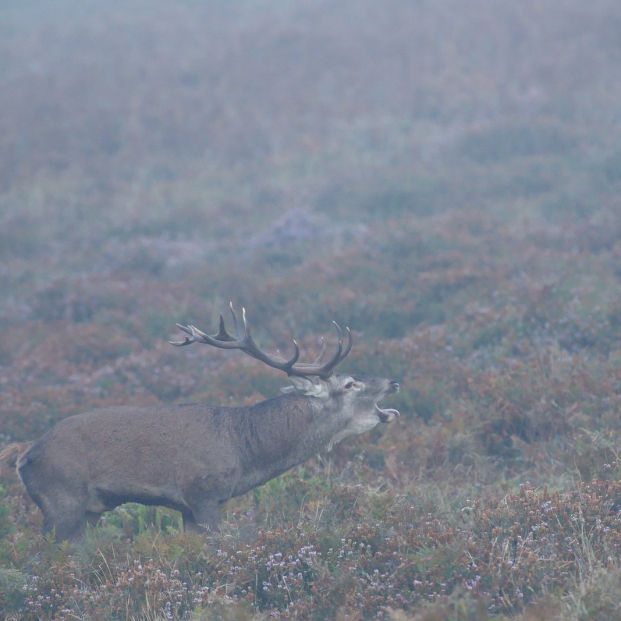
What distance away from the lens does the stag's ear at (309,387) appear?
7.22 m

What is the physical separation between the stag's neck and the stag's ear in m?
0.07

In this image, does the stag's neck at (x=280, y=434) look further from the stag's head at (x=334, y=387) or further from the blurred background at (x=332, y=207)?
the blurred background at (x=332, y=207)

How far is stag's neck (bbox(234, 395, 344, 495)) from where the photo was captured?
7023 millimetres

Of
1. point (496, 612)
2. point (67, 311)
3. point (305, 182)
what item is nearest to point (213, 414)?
point (496, 612)

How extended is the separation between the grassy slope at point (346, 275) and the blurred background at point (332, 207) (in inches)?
2.2

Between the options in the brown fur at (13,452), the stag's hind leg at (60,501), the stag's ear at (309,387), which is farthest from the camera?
the stag's ear at (309,387)

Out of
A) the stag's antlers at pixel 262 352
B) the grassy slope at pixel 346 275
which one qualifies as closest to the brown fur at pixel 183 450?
the stag's antlers at pixel 262 352

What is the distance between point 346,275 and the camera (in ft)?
43.3

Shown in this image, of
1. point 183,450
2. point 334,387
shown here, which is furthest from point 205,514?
point 334,387

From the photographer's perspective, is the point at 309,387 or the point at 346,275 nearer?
the point at 309,387

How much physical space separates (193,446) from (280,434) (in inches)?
27.2

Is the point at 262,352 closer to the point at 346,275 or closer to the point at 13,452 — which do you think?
the point at 13,452

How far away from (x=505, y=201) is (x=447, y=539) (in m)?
11.2

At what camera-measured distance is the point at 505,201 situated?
639 inches
